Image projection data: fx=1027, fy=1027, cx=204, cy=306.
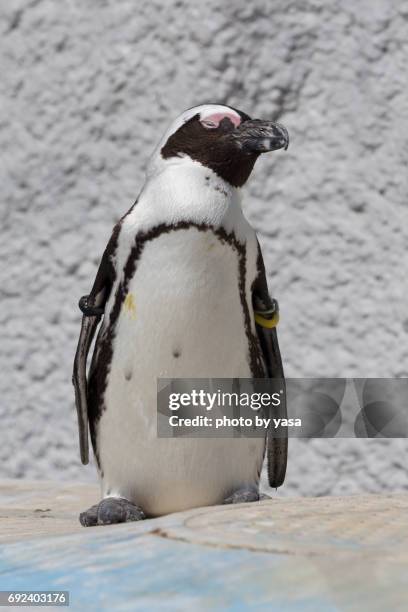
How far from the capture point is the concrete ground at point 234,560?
2.35 ft

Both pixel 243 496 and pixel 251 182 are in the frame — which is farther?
pixel 251 182

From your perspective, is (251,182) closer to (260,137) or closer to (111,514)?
(260,137)

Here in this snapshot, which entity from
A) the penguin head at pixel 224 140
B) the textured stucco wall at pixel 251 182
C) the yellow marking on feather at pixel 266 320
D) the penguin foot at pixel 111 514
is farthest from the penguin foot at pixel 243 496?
the textured stucco wall at pixel 251 182

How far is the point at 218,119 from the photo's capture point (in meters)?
1.25

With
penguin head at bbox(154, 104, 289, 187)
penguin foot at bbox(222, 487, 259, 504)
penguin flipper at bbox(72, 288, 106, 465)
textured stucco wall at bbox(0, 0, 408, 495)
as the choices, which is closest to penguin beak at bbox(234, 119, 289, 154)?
penguin head at bbox(154, 104, 289, 187)

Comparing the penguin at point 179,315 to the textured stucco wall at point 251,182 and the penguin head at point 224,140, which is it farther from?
the textured stucco wall at point 251,182

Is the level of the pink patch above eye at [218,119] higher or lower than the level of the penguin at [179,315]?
higher

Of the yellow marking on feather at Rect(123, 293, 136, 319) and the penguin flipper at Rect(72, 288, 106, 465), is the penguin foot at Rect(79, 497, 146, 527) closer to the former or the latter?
the penguin flipper at Rect(72, 288, 106, 465)

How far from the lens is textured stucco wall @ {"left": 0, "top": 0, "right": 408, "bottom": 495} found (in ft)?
7.57

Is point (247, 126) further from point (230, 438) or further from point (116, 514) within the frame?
point (116, 514)

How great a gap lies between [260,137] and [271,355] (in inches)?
11.4

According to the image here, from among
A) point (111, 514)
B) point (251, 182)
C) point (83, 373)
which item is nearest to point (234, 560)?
point (111, 514)

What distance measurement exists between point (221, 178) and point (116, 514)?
16.5 inches

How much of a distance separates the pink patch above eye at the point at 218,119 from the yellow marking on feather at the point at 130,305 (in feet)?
0.75
